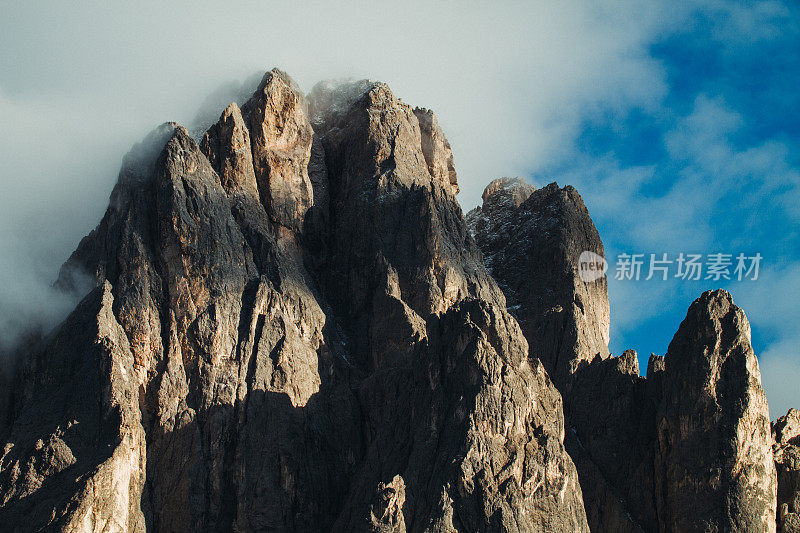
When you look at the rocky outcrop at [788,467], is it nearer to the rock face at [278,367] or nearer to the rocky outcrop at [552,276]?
the rock face at [278,367]

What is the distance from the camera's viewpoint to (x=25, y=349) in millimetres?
85312

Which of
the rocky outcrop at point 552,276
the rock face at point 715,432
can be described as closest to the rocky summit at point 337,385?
the rock face at point 715,432

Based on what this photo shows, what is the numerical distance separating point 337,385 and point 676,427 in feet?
87.3

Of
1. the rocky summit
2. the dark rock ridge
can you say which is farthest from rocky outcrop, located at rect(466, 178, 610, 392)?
the rocky summit

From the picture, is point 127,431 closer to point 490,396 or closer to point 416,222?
point 490,396

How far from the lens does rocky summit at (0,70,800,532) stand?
227 ft

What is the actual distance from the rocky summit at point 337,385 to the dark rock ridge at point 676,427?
167mm

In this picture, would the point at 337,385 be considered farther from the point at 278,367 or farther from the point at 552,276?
the point at 552,276

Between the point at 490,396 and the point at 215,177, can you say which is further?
the point at 215,177

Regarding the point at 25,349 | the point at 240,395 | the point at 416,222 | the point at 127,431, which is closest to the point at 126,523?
the point at 127,431

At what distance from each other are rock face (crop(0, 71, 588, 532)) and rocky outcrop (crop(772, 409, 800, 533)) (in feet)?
52.0

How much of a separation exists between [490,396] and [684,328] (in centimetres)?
1854

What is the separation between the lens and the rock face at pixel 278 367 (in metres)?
68.4

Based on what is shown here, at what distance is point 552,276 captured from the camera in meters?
101
